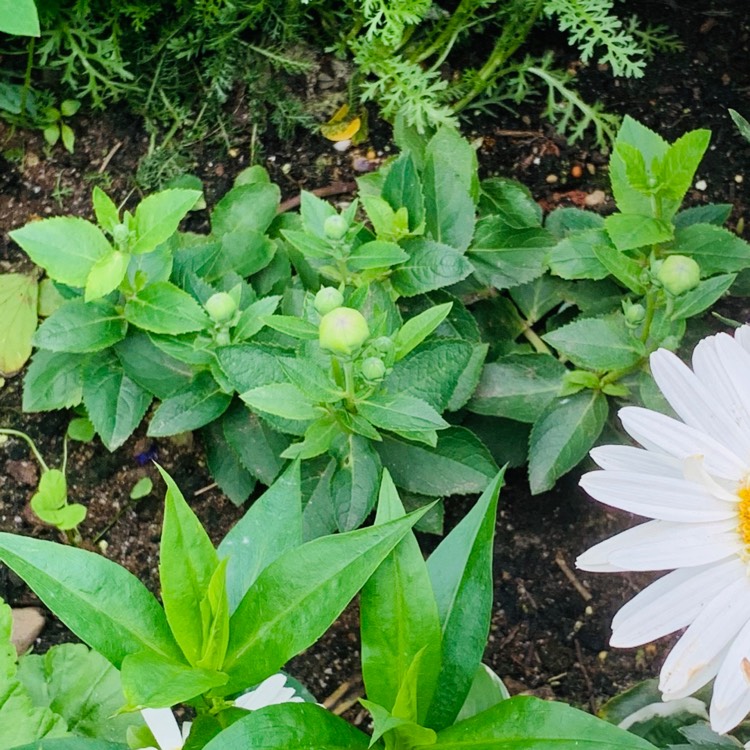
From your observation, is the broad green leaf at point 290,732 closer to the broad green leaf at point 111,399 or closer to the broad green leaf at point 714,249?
the broad green leaf at point 111,399

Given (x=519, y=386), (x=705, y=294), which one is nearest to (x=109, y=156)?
(x=519, y=386)

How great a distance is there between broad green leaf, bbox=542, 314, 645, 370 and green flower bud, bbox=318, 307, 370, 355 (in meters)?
0.39

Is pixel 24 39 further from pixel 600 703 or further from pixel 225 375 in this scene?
pixel 600 703

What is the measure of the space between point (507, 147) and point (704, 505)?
1.00 metres

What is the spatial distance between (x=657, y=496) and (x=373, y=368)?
13.3 inches

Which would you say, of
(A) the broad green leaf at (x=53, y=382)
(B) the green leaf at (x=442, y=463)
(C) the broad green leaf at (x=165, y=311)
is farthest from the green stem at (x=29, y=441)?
(B) the green leaf at (x=442, y=463)

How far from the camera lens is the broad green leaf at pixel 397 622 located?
2.92 ft

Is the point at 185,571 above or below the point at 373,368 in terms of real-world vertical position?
below

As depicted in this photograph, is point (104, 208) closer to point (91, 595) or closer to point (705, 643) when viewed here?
point (91, 595)

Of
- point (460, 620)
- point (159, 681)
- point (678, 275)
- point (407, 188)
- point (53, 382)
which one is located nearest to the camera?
point (159, 681)

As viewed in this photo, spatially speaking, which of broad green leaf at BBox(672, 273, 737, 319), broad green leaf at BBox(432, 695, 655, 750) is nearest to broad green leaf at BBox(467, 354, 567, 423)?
broad green leaf at BBox(672, 273, 737, 319)

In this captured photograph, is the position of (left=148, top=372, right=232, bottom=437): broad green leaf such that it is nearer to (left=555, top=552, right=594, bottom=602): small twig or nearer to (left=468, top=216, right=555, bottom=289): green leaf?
(left=468, top=216, right=555, bottom=289): green leaf

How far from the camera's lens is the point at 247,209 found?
154cm

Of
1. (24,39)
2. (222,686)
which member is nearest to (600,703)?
(222,686)
